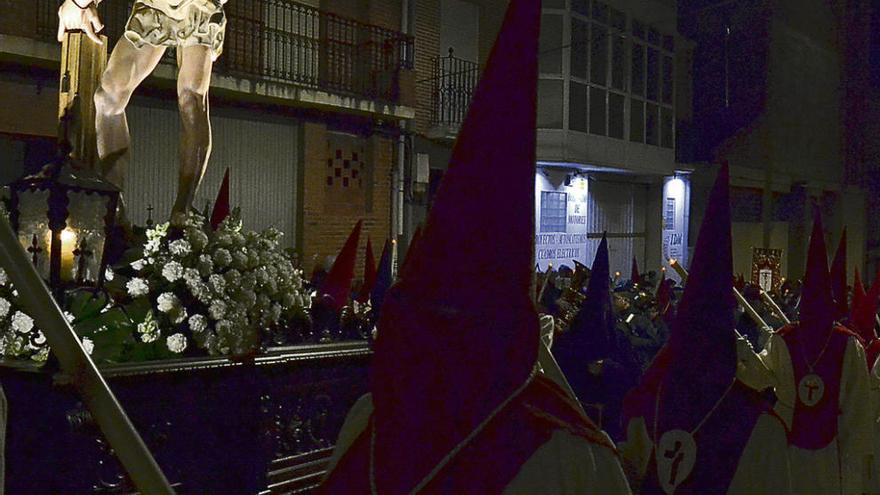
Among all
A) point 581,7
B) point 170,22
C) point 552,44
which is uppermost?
point 581,7

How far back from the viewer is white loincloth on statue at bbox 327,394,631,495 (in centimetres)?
187

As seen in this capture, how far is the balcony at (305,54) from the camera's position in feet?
41.7

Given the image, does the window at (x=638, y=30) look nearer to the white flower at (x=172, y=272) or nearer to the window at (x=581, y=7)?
the window at (x=581, y=7)

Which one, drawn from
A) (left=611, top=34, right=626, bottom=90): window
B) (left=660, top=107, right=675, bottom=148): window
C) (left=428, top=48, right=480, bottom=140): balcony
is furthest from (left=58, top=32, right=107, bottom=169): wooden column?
(left=660, top=107, right=675, bottom=148): window

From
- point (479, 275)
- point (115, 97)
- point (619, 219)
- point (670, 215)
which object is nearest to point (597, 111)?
point (619, 219)

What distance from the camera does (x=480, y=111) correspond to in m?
1.91

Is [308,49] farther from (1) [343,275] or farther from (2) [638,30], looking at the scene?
(1) [343,275]

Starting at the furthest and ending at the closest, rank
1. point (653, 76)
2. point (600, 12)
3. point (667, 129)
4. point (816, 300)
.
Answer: point (667, 129)
point (653, 76)
point (600, 12)
point (816, 300)

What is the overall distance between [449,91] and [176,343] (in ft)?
44.1

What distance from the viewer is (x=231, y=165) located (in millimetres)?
13164

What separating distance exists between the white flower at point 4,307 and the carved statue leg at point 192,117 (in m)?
1.33

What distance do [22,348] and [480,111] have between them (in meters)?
2.40

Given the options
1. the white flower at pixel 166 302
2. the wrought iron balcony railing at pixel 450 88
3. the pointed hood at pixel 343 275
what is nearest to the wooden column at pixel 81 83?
the white flower at pixel 166 302

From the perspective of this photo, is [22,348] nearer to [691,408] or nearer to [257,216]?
[691,408]
